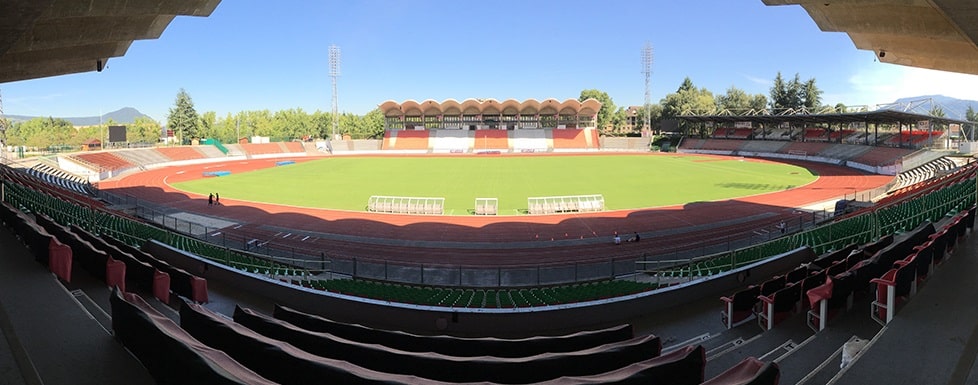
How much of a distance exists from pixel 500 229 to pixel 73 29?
55.0 ft

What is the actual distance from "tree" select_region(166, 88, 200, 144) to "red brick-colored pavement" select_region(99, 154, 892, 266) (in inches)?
2979

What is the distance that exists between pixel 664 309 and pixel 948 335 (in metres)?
5.44

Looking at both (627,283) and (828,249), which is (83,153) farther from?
(828,249)

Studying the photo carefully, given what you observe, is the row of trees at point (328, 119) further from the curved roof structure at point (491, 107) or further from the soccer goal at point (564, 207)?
the soccer goal at point (564, 207)

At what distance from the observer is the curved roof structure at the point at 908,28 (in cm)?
841

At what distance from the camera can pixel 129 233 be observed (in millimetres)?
16578

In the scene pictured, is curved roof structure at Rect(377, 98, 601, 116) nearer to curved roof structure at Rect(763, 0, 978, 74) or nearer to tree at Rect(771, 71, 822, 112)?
tree at Rect(771, 71, 822, 112)

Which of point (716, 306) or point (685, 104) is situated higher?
point (685, 104)

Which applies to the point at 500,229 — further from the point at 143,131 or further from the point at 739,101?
the point at 143,131

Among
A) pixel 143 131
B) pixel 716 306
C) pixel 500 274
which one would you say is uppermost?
pixel 143 131

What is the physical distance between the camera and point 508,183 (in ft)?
138

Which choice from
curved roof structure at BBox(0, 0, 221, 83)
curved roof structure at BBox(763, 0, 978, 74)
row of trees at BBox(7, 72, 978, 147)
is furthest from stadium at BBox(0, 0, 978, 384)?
row of trees at BBox(7, 72, 978, 147)

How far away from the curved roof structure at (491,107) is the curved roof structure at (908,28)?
76889mm

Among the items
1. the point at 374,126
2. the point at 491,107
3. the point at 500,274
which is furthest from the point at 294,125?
the point at 500,274
